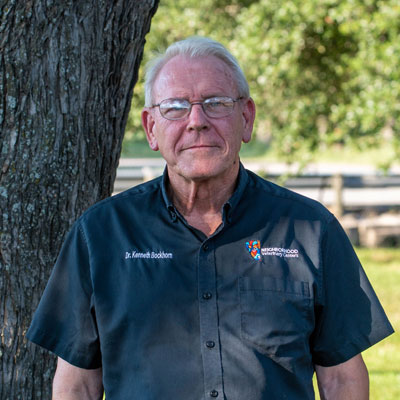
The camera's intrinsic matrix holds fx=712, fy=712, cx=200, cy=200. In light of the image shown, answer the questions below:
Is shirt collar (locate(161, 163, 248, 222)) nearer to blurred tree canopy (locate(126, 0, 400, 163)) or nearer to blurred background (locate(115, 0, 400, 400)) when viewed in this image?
blurred background (locate(115, 0, 400, 400))

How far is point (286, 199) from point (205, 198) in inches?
11.2

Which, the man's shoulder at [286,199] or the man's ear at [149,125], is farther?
the man's ear at [149,125]

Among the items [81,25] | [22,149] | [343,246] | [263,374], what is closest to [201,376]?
[263,374]

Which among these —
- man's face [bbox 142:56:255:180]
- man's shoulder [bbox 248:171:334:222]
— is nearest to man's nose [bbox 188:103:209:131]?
man's face [bbox 142:56:255:180]

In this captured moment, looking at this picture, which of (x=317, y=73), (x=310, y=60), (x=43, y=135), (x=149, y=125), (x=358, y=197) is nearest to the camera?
(x=149, y=125)

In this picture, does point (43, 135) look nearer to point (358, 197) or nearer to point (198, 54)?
point (198, 54)

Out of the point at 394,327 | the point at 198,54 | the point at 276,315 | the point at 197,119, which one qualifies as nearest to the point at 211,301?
the point at 276,315

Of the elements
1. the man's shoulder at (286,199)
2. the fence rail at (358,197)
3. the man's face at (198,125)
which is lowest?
the man's shoulder at (286,199)

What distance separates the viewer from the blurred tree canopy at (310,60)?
8.84 meters

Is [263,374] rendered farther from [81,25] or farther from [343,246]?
[81,25]

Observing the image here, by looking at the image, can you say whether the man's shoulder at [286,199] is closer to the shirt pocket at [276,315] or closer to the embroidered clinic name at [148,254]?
the shirt pocket at [276,315]

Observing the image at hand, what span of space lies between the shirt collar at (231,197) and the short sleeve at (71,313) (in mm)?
313

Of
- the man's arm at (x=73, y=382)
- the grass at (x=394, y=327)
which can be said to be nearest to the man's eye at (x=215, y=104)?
the man's arm at (x=73, y=382)

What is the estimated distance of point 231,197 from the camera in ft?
8.00
